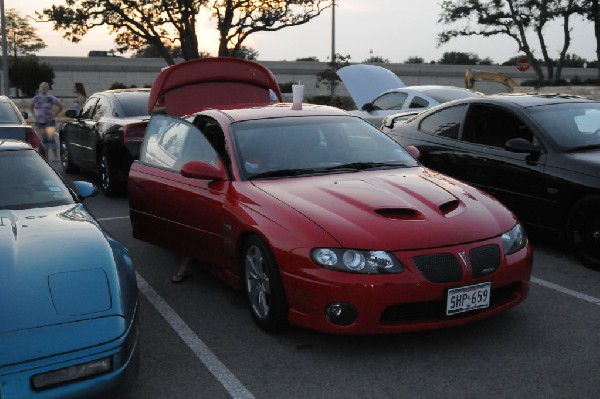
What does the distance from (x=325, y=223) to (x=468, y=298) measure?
95 centimetres

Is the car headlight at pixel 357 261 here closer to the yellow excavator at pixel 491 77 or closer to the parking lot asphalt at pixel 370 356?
the parking lot asphalt at pixel 370 356

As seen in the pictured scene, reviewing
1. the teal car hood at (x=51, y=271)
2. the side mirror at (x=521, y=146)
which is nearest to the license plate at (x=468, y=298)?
the teal car hood at (x=51, y=271)

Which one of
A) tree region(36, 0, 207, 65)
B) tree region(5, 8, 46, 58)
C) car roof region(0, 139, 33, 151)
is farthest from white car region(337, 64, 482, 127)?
tree region(5, 8, 46, 58)

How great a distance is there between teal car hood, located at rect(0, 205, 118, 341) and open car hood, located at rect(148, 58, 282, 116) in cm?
360

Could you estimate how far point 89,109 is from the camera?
11.4m

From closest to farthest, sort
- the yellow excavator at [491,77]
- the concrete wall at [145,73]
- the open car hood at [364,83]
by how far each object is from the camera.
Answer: the open car hood at [364,83], the yellow excavator at [491,77], the concrete wall at [145,73]

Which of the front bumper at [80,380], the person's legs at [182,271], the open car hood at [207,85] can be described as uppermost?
the open car hood at [207,85]

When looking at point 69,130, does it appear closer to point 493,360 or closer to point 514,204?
point 514,204

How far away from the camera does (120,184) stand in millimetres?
9969

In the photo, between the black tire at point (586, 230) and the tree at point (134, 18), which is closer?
the black tire at point (586, 230)

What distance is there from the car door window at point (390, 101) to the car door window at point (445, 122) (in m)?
5.24

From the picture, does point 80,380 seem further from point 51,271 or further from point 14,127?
point 14,127

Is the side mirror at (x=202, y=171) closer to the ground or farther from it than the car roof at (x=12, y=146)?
closer to the ground

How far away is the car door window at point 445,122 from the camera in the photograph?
7.75 m
